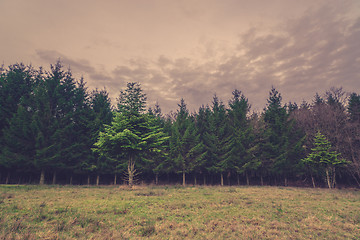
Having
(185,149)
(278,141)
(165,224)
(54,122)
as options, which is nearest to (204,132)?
(185,149)

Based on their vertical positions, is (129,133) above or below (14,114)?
below

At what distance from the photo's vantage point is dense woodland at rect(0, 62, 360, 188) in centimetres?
2493

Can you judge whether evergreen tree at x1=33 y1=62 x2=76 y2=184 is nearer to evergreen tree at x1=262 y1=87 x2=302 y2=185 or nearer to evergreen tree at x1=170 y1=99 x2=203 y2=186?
evergreen tree at x1=170 y1=99 x2=203 y2=186

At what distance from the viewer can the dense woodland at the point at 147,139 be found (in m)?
24.9

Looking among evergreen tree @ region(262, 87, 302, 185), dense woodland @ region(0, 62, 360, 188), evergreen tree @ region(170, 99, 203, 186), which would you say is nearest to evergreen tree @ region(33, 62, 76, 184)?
dense woodland @ region(0, 62, 360, 188)

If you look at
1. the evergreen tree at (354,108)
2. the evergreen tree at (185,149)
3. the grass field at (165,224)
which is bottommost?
the grass field at (165,224)

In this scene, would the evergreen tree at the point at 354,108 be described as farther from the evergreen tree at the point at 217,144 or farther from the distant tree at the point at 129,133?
the distant tree at the point at 129,133

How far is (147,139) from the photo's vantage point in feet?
75.9

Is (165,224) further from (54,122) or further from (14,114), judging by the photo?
(14,114)

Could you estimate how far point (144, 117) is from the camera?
918 inches

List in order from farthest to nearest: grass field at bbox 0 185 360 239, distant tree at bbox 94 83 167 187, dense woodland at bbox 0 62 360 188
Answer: dense woodland at bbox 0 62 360 188
distant tree at bbox 94 83 167 187
grass field at bbox 0 185 360 239

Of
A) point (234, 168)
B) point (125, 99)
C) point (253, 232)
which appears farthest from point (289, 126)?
point (253, 232)

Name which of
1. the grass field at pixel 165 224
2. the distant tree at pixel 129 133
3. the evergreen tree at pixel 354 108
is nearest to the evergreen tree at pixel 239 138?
the distant tree at pixel 129 133

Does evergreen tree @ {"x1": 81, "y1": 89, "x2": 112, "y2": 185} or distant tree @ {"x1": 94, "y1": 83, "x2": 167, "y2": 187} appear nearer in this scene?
distant tree @ {"x1": 94, "y1": 83, "x2": 167, "y2": 187}
